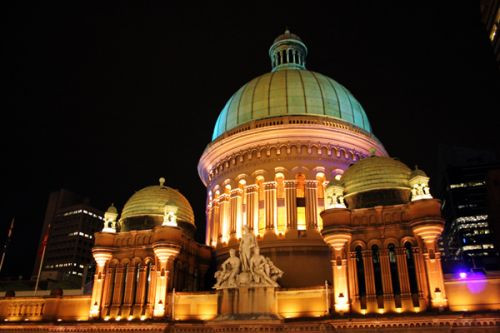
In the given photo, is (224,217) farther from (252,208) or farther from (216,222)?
(252,208)

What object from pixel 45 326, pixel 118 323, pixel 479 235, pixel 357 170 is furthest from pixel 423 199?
pixel 479 235

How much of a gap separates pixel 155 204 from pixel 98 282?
30.4ft

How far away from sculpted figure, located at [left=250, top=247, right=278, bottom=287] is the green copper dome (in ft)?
65.3

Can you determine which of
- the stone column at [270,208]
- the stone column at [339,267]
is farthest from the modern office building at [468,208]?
the stone column at [339,267]

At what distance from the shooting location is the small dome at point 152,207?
4750cm

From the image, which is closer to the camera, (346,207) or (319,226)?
(346,207)

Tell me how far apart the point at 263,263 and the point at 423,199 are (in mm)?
13706

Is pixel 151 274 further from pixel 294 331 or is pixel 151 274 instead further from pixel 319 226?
pixel 319 226

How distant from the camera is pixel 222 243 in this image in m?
52.2

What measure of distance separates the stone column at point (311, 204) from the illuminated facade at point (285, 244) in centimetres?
12

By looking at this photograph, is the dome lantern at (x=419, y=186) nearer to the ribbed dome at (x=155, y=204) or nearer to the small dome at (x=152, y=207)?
the small dome at (x=152, y=207)

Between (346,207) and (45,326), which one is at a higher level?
(346,207)

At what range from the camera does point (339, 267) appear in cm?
3697

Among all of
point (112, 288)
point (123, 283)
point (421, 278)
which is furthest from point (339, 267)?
point (112, 288)
